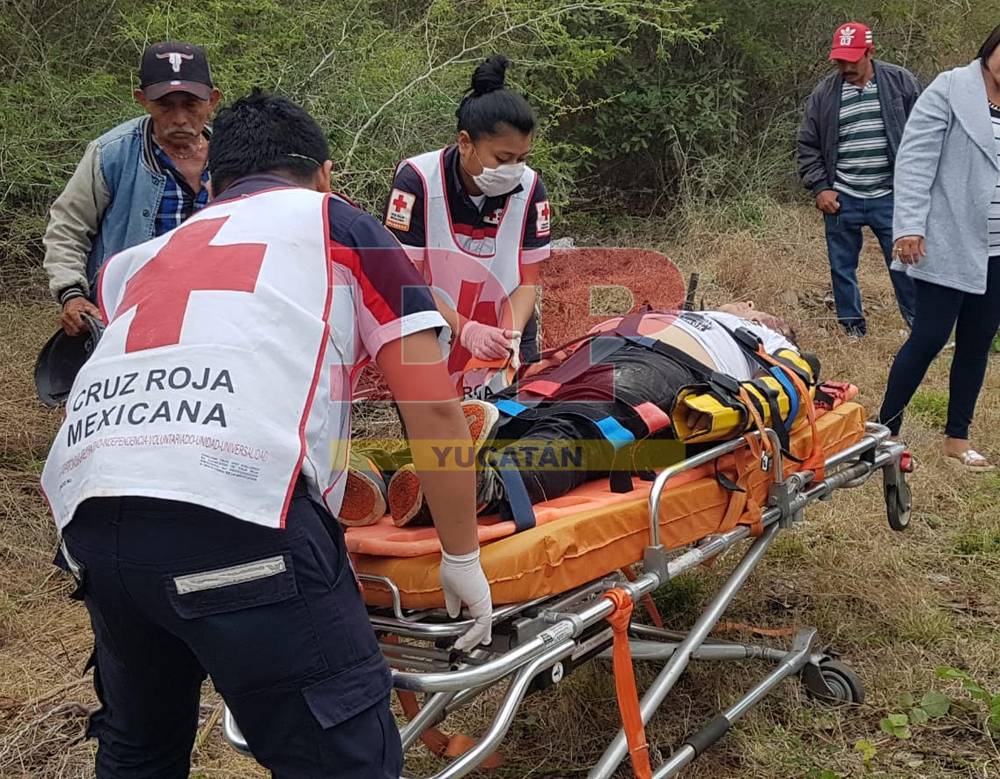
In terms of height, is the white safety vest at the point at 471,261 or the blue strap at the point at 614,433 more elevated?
the white safety vest at the point at 471,261

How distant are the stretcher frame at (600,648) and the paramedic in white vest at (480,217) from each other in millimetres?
995

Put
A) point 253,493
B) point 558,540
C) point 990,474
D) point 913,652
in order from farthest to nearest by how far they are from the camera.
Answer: point 990,474 → point 913,652 → point 558,540 → point 253,493

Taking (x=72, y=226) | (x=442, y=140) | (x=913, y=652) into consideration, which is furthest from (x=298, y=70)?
(x=913, y=652)

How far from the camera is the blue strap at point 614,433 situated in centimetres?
256

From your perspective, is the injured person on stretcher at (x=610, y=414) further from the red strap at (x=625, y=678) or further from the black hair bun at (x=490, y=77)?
Result: the black hair bun at (x=490, y=77)

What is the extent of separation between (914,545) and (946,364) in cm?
270

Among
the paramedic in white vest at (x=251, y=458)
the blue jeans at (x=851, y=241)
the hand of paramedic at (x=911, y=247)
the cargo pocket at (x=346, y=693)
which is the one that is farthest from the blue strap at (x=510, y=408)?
the blue jeans at (x=851, y=241)

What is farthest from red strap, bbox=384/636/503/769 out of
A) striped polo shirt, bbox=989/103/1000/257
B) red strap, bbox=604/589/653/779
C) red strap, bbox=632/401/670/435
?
striped polo shirt, bbox=989/103/1000/257

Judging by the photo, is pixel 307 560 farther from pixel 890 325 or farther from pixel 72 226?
pixel 890 325

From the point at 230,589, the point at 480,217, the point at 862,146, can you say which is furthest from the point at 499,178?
the point at 862,146

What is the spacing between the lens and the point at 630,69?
9.87 m

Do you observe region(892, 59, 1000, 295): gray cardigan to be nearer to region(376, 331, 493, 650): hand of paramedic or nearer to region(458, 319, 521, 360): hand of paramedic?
region(458, 319, 521, 360): hand of paramedic

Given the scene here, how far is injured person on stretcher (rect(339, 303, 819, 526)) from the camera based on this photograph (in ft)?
7.52

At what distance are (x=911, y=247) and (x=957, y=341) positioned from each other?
22.8 inches
